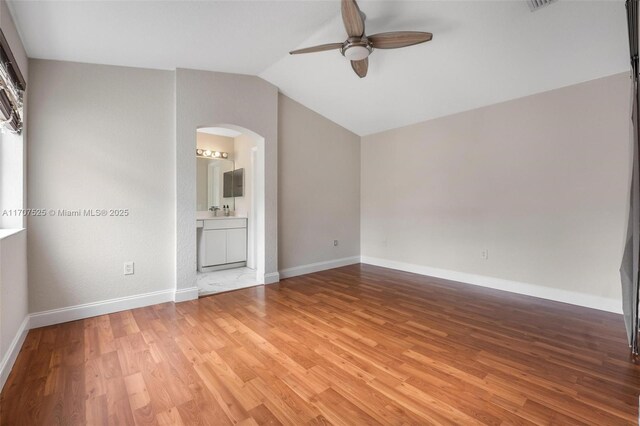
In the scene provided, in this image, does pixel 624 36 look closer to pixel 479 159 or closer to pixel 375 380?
pixel 479 159

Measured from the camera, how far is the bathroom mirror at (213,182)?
521 cm

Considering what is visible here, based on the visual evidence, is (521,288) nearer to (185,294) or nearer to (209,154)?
(185,294)

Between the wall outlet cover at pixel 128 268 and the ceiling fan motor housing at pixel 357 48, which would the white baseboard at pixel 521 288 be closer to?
the ceiling fan motor housing at pixel 357 48

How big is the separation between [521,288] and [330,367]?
2839mm

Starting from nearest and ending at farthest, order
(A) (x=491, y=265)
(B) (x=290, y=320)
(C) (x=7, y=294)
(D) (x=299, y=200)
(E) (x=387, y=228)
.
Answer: (C) (x=7, y=294)
(B) (x=290, y=320)
(A) (x=491, y=265)
(D) (x=299, y=200)
(E) (x=387, y=228)

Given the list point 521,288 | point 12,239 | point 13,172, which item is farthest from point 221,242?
point 521,288

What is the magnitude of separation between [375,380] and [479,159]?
10.6 ft

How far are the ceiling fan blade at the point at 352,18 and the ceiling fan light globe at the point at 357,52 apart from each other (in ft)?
0.37

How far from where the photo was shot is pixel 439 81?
3.48 m

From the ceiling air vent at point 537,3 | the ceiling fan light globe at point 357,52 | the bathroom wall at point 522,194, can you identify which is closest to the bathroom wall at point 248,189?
the bathroom wall at point 522,194

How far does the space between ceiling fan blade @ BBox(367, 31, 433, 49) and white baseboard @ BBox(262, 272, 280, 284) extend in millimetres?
2995

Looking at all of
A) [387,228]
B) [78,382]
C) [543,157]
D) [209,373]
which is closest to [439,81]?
[543,157]

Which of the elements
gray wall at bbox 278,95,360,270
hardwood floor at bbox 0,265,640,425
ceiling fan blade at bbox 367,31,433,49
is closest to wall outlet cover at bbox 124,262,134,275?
hardwood floor at bbox 0,265,640,425

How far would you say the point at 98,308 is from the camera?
115 inches
